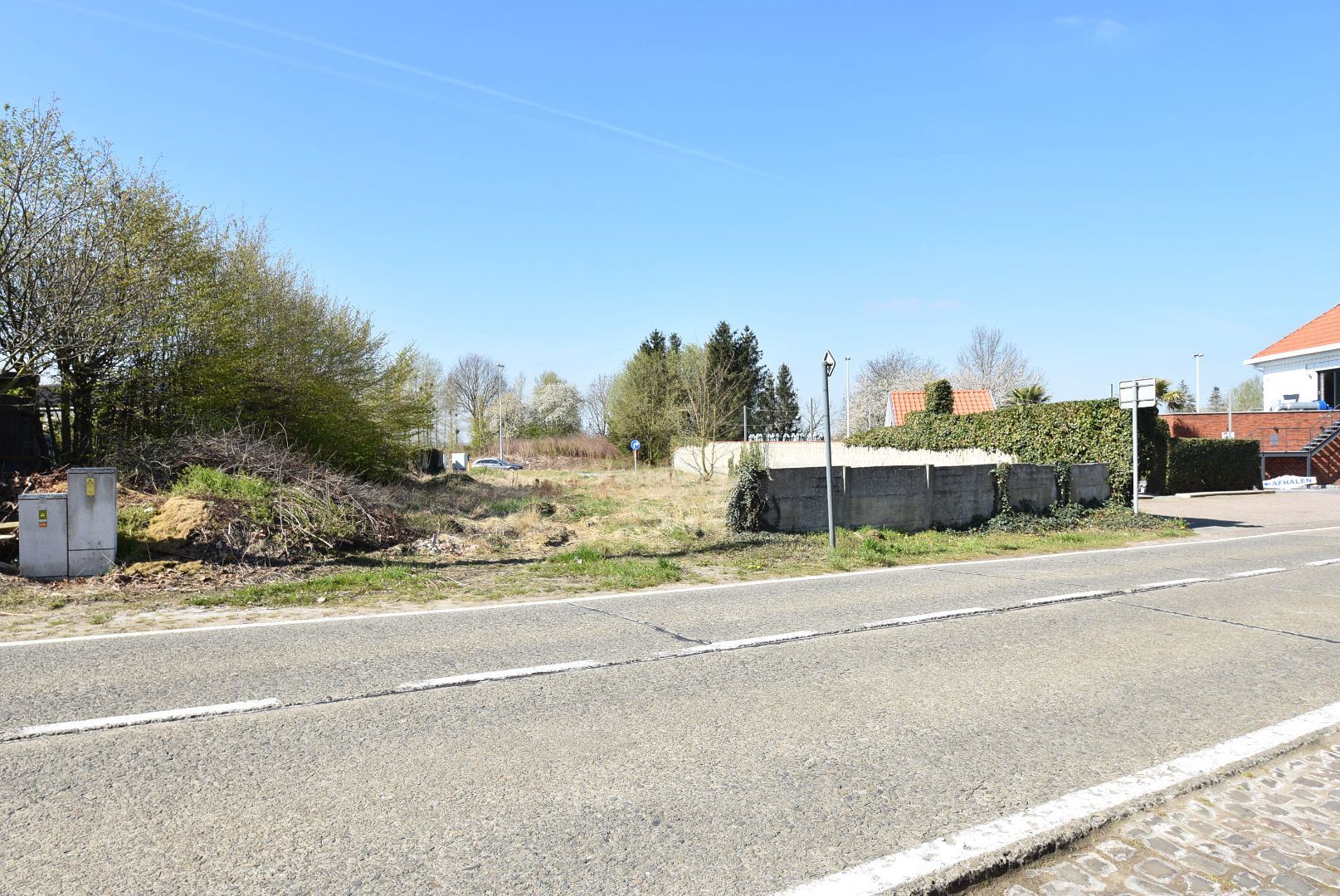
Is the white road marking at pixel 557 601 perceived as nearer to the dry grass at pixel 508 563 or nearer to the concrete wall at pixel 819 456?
the dry grass at pixel 508 563

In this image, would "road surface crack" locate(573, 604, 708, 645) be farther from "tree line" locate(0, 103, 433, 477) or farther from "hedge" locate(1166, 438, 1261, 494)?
"hedge" locate(1166, 438, 1261, 494)

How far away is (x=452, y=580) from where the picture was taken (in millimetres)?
10023

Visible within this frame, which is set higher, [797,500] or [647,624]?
[797,500]

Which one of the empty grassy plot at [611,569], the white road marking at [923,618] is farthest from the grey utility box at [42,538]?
the white road marking at [923,618]

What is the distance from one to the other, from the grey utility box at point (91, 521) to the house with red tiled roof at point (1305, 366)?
4878cm

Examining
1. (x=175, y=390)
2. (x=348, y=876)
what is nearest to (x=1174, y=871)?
(x=348, y=876)

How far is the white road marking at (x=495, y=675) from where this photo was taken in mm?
5426

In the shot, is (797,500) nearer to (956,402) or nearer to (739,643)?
(739,643)

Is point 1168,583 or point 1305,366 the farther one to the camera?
point 1305,366

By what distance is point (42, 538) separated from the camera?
373 inches

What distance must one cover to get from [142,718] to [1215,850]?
17.8 ft

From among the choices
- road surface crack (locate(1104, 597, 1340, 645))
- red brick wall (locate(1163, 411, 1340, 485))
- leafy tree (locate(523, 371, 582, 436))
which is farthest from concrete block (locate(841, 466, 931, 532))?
leafy tree (locate(523, 371, 582, 436))

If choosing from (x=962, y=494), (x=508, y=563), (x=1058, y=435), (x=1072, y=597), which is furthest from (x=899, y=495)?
(x=1058, y=435)

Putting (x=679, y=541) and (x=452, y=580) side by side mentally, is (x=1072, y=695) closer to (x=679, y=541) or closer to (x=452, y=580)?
(x=452, y=580)
